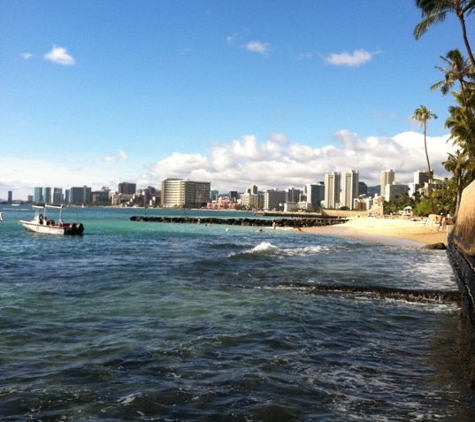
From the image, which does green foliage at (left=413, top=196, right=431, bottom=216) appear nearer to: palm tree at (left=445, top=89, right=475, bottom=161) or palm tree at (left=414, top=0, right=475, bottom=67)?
palm tree at (left=445, top=89, right=475, bottom=161)

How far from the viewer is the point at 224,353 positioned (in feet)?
32.4

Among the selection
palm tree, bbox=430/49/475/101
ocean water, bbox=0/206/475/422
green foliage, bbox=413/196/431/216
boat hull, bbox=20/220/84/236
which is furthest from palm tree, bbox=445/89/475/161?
green foliage, bbox=413/196/431/216

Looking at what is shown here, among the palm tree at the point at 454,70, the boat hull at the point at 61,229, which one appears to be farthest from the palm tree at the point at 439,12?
the boat hull at the point at 61,229

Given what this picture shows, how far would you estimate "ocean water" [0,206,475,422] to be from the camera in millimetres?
7039

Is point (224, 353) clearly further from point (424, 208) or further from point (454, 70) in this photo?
point (424, 208)

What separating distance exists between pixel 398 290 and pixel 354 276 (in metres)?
5.04

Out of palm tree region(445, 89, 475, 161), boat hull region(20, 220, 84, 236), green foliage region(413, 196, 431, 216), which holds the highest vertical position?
palm tree region(445, 89, 475, 161)

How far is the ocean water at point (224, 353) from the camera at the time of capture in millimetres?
7039

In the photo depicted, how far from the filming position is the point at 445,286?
1986 cm

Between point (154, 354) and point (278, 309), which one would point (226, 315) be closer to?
point (278, 309)

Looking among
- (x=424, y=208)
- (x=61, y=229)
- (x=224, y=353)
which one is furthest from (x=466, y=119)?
(x=424, y=208)

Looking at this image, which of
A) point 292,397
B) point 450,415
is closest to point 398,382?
point 450,415

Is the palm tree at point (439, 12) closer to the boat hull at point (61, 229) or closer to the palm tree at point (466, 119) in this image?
the palm tree at point (466, 119)

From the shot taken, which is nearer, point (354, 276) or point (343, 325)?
point (343, 325)
